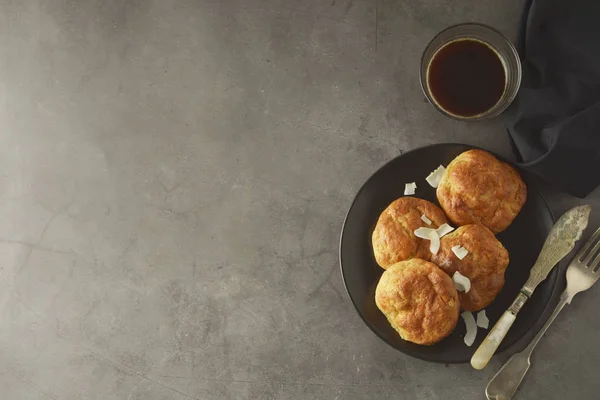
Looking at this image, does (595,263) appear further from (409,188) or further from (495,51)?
(495,51)

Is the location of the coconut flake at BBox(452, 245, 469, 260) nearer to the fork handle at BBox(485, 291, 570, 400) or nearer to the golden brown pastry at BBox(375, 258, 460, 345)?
the golden brown pastry at BBox(375, 258, 460, 345)

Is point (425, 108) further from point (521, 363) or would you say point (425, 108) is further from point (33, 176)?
point (33, 176)

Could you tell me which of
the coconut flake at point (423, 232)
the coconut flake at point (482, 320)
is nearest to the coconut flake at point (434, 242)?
the coconut flake at point (423, 232)

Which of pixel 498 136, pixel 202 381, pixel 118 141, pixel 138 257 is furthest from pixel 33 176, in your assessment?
pixel 498 136

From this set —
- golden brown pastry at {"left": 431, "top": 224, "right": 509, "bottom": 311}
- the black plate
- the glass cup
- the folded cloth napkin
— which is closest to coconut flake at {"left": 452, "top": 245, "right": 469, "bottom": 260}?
golden brown pastry at {"left": 431, "top": 224, "right": 509, "bottom": 311}

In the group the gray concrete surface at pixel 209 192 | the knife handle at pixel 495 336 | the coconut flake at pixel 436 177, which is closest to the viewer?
the knife handle at pixel 495 336

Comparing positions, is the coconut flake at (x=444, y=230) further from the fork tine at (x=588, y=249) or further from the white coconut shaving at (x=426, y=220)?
the fork tine at (x=588, y=249)

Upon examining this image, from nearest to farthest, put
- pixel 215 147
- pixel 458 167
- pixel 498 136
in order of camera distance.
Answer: pixel 458 167 < pixel 498 136 < pixel 215 147
